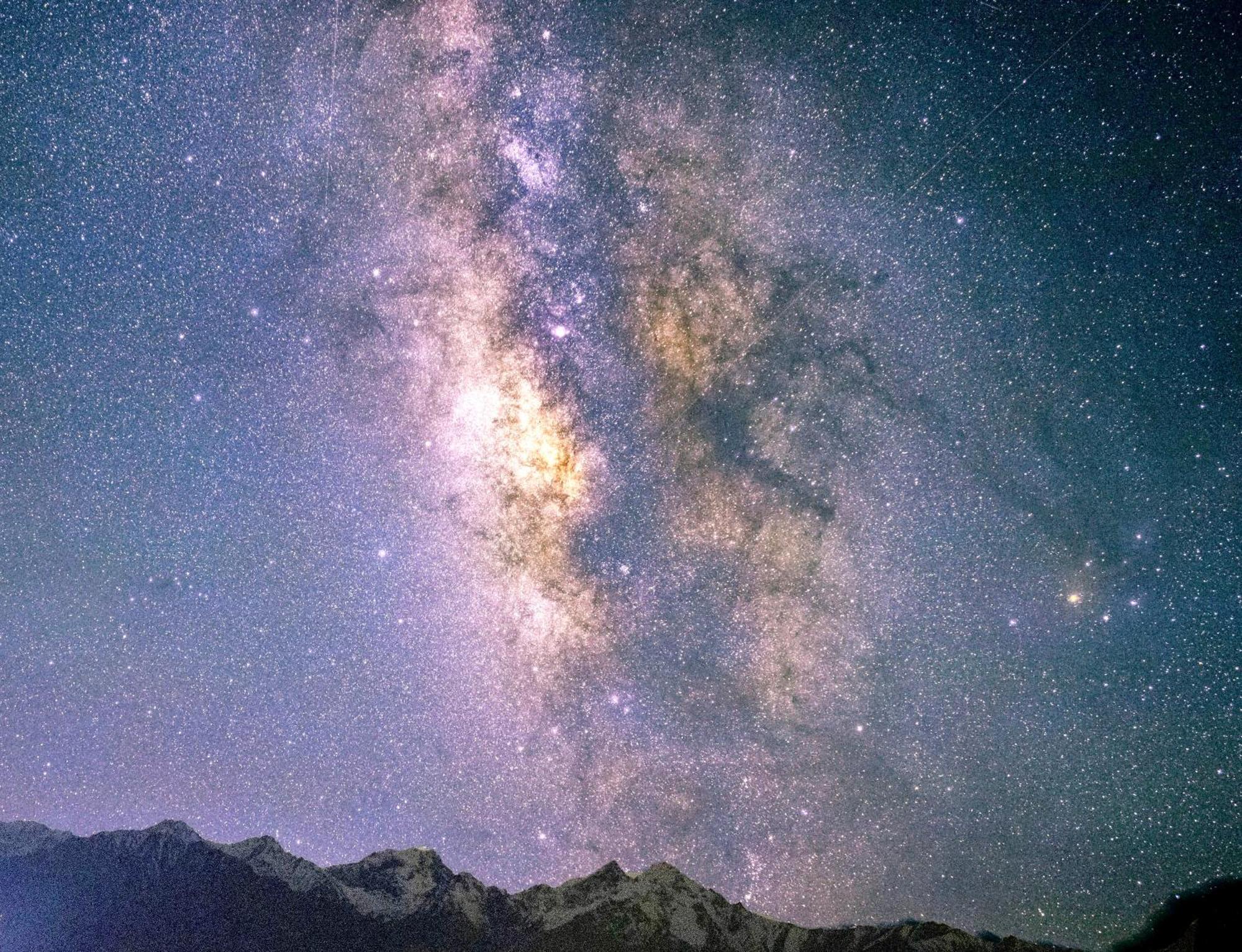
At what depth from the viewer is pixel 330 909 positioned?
7788 centimetres

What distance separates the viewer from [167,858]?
81.0 m

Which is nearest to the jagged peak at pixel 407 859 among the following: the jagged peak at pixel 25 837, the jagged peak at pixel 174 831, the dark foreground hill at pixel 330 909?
the dark foreground hill at pixel 330 909

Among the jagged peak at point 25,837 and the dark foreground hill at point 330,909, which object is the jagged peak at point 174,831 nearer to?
the dark foreground hill at point 330,909

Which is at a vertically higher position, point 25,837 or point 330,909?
point 25,837

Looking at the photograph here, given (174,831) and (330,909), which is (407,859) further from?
(174,831)

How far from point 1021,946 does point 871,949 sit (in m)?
18.7

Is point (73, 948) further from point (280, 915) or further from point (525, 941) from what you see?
point (525, 941)

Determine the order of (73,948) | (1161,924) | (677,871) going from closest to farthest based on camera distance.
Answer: (1161,924)
(73,948)
(677,871)

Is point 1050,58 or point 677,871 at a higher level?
point 1050,58

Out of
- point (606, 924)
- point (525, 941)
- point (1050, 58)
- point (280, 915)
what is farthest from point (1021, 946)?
point (1050, 58)

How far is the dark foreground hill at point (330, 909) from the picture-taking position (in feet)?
237

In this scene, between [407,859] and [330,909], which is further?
[407,859]

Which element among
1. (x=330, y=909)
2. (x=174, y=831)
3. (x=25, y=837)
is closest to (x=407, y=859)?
(x=330, y=909)

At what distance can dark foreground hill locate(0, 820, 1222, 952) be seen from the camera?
2849 inches
